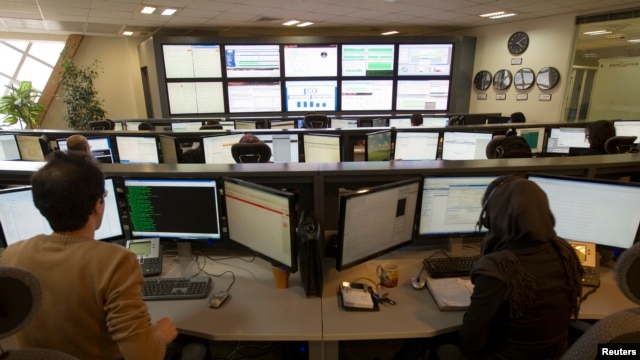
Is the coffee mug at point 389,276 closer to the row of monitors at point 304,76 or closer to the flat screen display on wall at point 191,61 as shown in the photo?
the row of monitors at point 304,76

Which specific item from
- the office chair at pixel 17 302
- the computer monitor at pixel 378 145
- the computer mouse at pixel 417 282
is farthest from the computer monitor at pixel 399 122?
the office chair at pixel 17 302

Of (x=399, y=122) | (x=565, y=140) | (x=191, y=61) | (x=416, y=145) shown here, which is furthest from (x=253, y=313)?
(x=191, y=61)

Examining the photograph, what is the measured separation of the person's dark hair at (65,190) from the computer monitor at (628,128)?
5111 millimetres

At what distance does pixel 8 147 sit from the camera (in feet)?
11.4

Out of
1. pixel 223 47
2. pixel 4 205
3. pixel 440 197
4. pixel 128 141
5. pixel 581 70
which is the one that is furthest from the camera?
pixel 223 47

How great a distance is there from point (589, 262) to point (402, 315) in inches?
34.8

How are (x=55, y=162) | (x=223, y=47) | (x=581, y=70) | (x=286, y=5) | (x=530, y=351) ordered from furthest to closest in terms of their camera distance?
(x=223, y=47), (x=581, y=70), (x=286, y=5), (x=530, y=351), (x=55, y=162)

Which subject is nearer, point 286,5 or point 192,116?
point 286,5

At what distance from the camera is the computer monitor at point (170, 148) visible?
3.07 m

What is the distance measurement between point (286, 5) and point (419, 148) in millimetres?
3221

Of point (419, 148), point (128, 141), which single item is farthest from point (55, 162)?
point (419, 148)

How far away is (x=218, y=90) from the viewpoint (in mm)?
6684

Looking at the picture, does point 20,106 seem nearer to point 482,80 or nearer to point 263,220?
point 263,220

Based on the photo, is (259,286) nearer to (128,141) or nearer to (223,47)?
(128,141)
